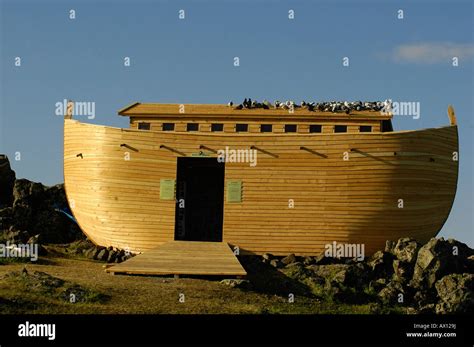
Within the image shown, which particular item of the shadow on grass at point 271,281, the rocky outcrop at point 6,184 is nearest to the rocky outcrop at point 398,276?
the shadow on grass at point 271,281

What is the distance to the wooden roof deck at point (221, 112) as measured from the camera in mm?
32500

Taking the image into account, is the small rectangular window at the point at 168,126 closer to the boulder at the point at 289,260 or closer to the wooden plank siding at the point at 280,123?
the wooden plank siding at the point at 280,123

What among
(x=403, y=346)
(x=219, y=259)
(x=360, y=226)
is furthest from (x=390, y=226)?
(x=403, y=346)

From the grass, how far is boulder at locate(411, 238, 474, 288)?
329 cm

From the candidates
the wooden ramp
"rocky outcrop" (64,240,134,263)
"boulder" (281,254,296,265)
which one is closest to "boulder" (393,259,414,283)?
"boulder" (281,254,296,265)

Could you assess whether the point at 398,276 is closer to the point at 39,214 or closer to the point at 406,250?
the point at 406,250

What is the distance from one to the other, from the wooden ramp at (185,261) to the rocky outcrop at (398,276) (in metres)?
2.70

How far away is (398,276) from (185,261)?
886cm

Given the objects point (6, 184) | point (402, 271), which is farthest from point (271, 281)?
point (6, 184)

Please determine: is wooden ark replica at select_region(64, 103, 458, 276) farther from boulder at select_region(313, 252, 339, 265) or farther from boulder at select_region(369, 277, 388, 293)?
boulder at select_region(369, 277, 388, 293)

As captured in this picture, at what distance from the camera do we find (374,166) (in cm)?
2966

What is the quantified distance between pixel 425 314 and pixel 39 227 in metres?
20.5

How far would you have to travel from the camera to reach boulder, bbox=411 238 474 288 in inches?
1081

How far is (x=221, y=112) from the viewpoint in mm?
33188
